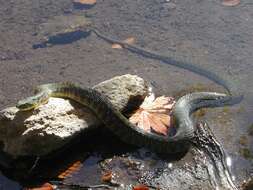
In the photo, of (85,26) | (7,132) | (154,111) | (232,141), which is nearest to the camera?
(7,132)

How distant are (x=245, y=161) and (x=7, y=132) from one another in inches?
110

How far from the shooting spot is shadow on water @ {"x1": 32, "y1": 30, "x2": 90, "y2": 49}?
31.2 feet

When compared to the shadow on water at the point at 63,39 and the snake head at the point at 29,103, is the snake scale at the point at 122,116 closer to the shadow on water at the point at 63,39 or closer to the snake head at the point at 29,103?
the snake head at the point at 29,103

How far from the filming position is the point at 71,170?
5.33m

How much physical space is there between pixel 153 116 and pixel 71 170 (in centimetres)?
148

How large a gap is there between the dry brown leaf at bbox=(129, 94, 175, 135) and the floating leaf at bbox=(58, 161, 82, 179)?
1.02 m

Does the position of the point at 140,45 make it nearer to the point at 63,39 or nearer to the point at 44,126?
the point at 63,39

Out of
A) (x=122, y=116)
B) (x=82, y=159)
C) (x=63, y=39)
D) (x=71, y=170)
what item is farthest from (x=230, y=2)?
(x=71, y=170)

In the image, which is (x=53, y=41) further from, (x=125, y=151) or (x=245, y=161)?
A: (x=245, y=161)

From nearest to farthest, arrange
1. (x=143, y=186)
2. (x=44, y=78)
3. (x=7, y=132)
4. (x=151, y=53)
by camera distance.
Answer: (x=143, y=186)
(x=7, y=132)
(x=44, y=78)
(x=151, y=53)

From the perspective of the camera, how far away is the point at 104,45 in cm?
942

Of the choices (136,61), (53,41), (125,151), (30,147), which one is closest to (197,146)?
(125,151)

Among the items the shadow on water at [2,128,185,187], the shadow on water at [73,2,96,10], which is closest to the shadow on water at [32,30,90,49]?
the shadow on water at [73,2,96,10]

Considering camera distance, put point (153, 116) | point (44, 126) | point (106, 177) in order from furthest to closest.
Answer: point (153, 116)
point (44, 126)
point (106, 177)
